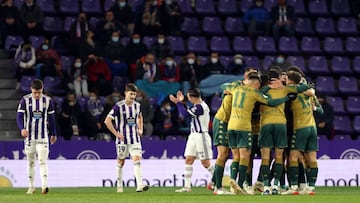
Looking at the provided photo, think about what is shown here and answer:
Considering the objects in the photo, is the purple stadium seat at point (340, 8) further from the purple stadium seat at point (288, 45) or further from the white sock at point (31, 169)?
the white sock at point (31, 169)

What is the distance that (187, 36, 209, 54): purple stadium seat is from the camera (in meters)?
33.5

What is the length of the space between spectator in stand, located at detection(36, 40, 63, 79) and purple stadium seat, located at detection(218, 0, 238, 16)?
6.08 meters

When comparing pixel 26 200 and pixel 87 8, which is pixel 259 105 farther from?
pixel 87 8

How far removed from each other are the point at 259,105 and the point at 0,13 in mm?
13334

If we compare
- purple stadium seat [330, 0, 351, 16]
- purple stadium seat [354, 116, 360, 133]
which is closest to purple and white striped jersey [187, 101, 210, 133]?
purple stadium seat [354, 116, 360, 133]

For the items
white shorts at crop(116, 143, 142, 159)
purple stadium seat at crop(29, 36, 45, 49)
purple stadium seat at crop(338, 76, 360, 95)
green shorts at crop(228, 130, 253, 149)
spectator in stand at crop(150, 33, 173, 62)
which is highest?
purple stadium seat at crop(29, 36, 45, 49)

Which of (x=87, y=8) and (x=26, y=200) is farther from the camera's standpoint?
(x=87, y=8)

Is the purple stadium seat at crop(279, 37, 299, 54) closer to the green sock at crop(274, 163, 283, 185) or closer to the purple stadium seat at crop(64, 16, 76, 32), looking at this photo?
the purple stadium seat at crop(64, 16, 76, 32)

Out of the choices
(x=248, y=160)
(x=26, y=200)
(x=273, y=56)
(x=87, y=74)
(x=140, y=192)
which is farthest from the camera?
(x=273, y=56)

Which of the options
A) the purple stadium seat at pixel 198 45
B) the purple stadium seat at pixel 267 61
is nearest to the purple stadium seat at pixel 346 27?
the purple stadium seat at pixel 267 61

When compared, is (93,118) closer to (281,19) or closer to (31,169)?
(281,19)

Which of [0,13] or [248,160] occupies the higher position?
[0,13]

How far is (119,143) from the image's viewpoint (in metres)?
22.5

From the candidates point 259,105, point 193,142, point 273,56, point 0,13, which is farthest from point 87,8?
point 259,105
